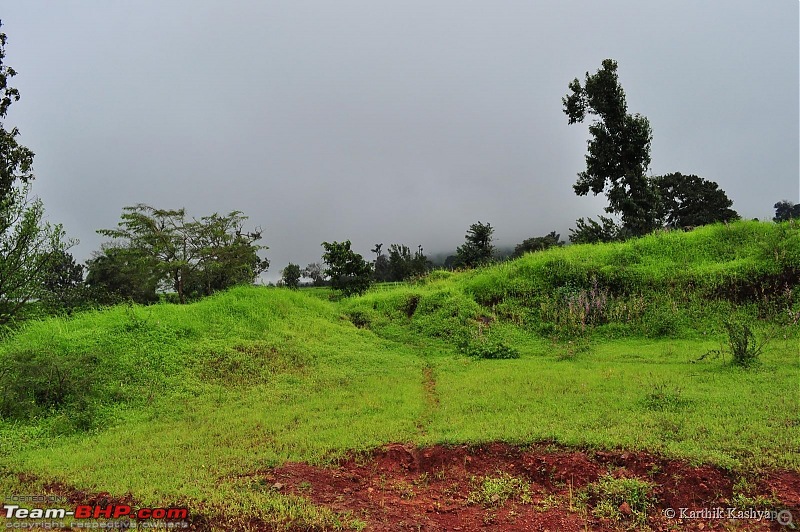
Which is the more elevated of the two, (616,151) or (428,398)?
(616,151)

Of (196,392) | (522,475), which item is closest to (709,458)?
(522,475)

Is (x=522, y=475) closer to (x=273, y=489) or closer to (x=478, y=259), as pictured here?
(x=273, y=489)

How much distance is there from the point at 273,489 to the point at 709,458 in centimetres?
478

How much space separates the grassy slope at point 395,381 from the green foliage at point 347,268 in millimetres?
4340

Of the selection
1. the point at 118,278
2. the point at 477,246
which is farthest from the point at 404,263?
the point at 118,278

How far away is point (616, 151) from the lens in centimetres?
2123

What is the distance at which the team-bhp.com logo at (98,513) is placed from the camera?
4.66 meters

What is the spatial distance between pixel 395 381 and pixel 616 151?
17.3m

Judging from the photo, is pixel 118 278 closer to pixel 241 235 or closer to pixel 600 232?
pixel 241 235

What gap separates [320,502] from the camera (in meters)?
4.82

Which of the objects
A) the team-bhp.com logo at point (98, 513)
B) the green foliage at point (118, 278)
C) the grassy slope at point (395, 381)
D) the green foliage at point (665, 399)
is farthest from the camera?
the green foliage at point (118, 278)

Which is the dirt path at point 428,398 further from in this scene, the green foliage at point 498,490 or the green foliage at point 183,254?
the green foliage at point 183,254

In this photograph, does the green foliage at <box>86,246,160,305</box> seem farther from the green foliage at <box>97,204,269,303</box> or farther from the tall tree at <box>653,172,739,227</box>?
the tall tree at <box>653,172,739,227</box>

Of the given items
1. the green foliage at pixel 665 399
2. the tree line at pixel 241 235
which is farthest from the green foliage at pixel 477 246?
the green foliage at pixel 665 399
